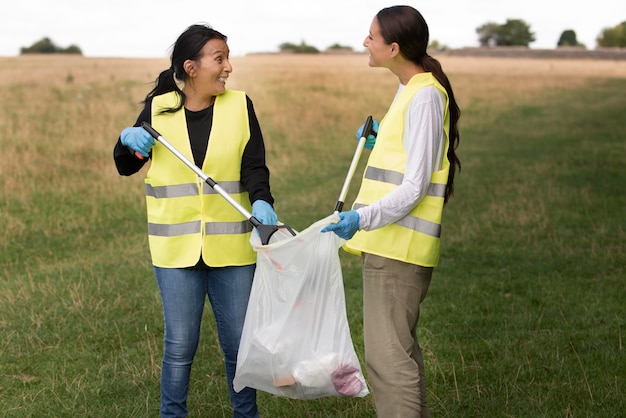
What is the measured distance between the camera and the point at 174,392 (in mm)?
3729

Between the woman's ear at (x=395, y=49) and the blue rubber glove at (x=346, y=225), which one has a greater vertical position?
the woman's ear at (x=395, y=49)

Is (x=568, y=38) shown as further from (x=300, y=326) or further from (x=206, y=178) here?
(x=300, y=326)

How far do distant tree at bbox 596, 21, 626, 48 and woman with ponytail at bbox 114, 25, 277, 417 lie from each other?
9332 centimetres

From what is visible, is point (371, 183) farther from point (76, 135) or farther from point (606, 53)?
point (606, 53)

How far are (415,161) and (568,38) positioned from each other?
4215 inches

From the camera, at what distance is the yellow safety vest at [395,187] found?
10.7ft

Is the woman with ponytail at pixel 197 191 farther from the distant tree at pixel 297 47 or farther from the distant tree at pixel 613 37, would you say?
the distant tree at pixel 613 37

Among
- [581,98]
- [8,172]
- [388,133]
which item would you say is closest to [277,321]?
[388,133]

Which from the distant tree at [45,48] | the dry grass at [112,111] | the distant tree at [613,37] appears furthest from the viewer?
the distant tree at [613,37]

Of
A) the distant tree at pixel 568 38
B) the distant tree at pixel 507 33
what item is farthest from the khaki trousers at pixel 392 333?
the distant tree at pixel 568 38

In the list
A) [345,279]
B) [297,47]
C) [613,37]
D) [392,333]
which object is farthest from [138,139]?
[613,37]

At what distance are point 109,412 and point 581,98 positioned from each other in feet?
93.1

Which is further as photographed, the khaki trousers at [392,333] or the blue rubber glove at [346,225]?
the khaki trousers at [392,333]

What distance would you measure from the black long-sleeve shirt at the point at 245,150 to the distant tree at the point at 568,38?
349 ft
